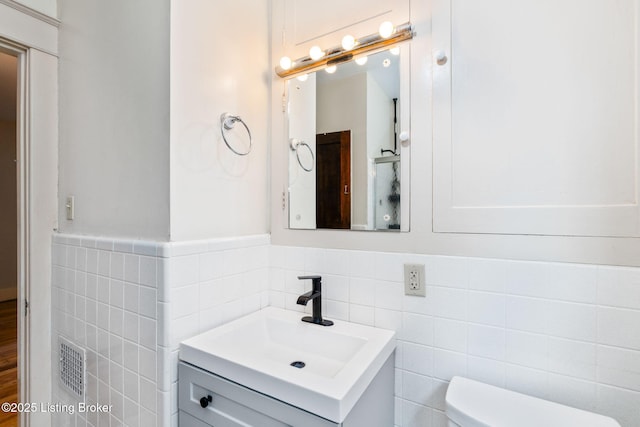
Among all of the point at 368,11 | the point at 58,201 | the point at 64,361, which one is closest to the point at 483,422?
the point at 368,11

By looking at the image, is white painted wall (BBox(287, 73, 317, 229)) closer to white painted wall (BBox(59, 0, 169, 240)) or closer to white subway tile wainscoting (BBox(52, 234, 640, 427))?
white subway tile wainscoting (BBox(52, 234, 640, 427))

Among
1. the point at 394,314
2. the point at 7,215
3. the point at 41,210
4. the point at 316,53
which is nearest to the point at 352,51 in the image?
the point at 316,53

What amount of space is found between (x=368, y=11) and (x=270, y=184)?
889mm

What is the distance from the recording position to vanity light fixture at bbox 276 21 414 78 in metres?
1.14

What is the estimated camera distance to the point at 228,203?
1299 mm

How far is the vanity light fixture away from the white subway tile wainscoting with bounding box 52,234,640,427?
832 mm

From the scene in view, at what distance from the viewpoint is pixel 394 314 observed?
1.17m

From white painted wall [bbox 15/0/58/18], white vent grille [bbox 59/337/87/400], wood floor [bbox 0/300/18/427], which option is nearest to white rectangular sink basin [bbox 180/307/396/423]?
white vent grille [bbox 59/337/87/400]

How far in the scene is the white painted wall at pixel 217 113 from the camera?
1.09 m

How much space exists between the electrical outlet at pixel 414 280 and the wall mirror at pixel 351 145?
167 mm

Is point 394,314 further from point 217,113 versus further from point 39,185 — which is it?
point 39,185

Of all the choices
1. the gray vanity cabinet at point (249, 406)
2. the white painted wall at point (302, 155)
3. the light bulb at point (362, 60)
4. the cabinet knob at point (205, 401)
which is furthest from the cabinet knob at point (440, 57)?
the cabinet knob at point (205, 401)

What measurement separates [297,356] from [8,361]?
3002 mm

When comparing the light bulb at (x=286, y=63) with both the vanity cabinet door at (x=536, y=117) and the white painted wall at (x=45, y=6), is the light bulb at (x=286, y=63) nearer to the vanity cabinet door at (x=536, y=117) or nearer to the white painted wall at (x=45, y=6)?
the vanity cabinet door at (x=536, y=117)
